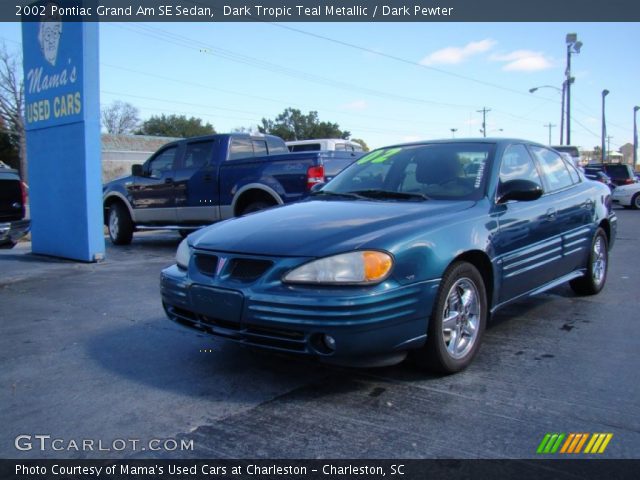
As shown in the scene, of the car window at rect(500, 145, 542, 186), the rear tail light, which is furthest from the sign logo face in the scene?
the car window at rect(500, 145, 542, 186)

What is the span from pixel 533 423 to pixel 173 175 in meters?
8.37

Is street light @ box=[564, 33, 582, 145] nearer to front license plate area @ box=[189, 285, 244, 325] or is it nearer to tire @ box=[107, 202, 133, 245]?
tire @ box=[107, 202, 133, 245]

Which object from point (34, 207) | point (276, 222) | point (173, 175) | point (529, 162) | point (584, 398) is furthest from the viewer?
point (173, 175)

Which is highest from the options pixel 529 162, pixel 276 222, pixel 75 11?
pixel 75 11

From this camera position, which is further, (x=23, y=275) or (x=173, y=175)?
(x=173, y=175)

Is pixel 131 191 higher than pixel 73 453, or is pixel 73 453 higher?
pixel 131 191

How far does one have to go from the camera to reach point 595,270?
19.3 feet

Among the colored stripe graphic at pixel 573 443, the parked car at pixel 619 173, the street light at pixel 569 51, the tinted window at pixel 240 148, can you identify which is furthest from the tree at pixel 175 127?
the colored stripe graphic at pixel 573 443

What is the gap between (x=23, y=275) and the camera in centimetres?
754

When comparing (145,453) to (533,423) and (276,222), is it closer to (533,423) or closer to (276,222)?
(276,222)

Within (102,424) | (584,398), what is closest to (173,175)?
(102,424)

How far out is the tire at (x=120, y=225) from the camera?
11.1m

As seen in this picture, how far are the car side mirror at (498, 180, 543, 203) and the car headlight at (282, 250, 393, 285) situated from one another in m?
1.43
